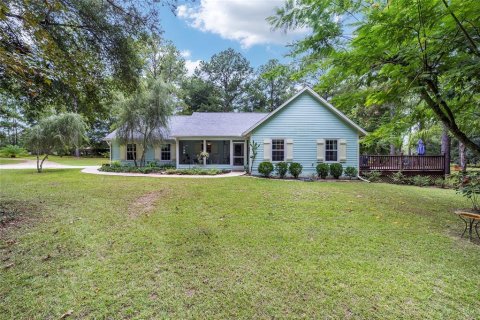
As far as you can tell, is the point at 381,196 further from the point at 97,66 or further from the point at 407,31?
the point at 97,66

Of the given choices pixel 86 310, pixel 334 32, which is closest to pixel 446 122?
pixel 334 32

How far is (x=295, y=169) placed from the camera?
13.6 m

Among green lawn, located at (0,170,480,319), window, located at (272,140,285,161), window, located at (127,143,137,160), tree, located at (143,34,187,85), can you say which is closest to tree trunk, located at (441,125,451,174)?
window, located at (272,140,285,161)

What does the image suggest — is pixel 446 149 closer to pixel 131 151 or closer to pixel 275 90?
pixel 131 151

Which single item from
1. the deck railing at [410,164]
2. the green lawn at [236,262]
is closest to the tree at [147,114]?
the green lawn at [236,262]

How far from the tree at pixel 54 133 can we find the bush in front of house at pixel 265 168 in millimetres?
12291

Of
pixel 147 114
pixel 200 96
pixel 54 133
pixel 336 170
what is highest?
pixel 200 96

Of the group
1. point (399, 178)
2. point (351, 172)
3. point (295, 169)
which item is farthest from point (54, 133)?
point (399, 178)

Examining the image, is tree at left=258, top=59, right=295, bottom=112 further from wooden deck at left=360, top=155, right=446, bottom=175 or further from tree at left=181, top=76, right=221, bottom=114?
wooden deck at left=360, top=155, right=446, bottom=175

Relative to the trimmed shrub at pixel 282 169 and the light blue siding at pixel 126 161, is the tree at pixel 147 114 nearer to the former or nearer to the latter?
the light blue siding at pixel 126 161

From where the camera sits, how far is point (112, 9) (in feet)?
19.6

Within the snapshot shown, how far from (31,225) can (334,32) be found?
25.3ft

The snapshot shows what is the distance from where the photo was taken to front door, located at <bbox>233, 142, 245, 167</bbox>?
1831 centimetres

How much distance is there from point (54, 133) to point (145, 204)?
12221 millimetres
